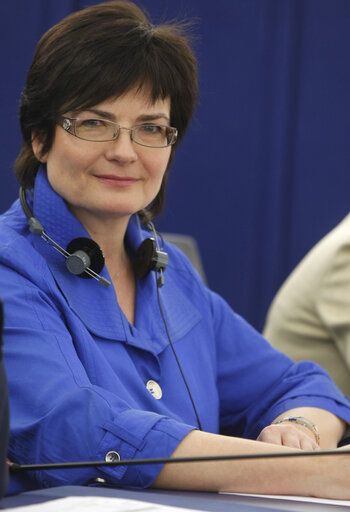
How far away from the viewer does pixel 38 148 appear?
160 centimetres

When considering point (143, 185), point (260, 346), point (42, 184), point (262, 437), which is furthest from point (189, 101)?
point (262, 437)

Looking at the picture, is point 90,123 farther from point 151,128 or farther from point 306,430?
point 306,430

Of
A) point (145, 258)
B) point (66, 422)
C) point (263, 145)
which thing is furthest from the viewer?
point (263, 145)

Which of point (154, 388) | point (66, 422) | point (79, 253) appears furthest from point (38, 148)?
point (66, 422)

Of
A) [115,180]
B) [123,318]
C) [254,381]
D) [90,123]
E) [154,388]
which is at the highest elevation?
[90,123]

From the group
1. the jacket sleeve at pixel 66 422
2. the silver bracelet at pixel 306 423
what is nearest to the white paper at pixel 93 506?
the jacket sleeve at pixel 66 422

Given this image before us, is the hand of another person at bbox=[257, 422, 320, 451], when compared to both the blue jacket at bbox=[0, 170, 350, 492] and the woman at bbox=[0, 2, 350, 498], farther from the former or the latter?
the blue jacket at bbox=[0, 170, 350, 492]

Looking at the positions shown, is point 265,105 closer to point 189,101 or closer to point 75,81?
point 189,101

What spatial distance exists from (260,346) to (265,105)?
6.81ft

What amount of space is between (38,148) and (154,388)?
511mm

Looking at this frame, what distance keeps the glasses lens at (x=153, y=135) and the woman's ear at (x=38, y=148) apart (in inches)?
7.5

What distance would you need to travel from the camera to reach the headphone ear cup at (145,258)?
5.37 feet

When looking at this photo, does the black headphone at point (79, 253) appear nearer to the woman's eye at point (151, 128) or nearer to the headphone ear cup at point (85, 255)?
the headphone ear cup at point (85, 255)

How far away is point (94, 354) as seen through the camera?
1.35 m
